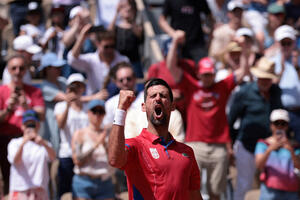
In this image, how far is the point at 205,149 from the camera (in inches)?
337

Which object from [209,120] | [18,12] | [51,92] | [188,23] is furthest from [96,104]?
[18,12]

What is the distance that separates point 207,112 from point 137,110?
1.50 meters

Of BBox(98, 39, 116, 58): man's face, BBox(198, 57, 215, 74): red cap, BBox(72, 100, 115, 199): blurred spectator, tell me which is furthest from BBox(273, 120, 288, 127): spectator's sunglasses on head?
BBox(98, 39, 116, 58): man's face

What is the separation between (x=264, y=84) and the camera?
8875mm

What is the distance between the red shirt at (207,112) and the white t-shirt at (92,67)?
4.46ft

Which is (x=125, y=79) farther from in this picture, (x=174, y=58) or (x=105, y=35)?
(x=105, y=35)

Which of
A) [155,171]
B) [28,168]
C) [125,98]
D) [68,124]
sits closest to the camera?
[125,98]

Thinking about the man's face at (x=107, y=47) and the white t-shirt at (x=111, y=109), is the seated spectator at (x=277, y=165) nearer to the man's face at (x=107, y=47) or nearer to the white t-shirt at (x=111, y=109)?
the white t-shirt at (x=111, y=109)

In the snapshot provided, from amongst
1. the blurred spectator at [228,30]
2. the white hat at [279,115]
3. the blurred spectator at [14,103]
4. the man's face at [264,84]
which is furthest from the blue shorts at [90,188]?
the blurred spectator at [228,30]

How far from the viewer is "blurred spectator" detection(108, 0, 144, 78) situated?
10.3 metres

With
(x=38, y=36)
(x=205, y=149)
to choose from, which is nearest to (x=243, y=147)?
(x=205, y=149)

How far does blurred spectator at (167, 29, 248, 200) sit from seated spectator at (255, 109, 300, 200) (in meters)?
0.56

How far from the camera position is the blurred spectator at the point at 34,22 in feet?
38.0

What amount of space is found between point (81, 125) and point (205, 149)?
5.68ft
